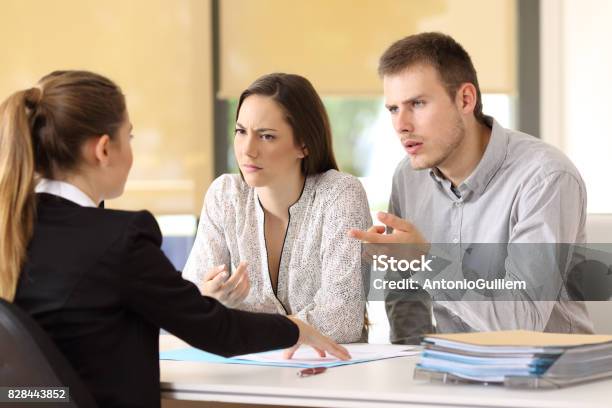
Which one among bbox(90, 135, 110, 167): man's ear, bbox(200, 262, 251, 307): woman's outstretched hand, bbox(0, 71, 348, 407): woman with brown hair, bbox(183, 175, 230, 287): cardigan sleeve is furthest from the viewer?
bbox(183, 175, 230, 287): cardigan sleeve

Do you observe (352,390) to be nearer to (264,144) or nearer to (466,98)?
(264,144)

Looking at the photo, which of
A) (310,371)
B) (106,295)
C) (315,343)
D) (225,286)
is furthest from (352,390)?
(225,286)

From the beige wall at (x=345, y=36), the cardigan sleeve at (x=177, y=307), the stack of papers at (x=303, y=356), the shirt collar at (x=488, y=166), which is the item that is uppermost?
the beige wall at (x=345, y=36)

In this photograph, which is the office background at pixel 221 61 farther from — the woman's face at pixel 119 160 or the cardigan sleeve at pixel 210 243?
the woman's face at pixel 119 160

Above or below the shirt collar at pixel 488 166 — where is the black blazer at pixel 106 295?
below

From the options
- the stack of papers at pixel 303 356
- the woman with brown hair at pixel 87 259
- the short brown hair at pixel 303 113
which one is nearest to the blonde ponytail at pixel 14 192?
the woman with brown hair at pixel 87 259

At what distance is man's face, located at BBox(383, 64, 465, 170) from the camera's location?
244 centimetres

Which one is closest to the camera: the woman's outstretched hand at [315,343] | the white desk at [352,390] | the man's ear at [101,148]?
the white desk at [352,390]

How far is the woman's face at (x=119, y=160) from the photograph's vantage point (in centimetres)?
168

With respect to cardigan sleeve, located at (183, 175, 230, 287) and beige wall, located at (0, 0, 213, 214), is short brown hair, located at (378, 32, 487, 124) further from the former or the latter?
beige wall, located at (0, 0, 213, 214)

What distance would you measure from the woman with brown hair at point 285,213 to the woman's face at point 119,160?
618mm

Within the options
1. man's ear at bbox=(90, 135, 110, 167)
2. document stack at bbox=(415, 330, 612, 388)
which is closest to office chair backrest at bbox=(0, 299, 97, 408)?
man's ear at bbox=(90, 135, 110, 167)

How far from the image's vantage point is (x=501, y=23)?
186 inches

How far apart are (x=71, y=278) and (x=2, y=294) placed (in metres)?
0.13
